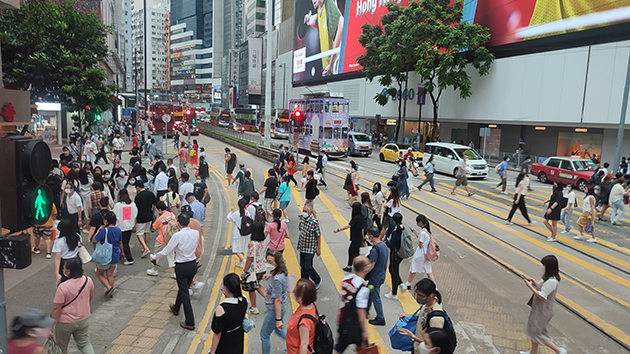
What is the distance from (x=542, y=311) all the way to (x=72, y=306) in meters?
5.98

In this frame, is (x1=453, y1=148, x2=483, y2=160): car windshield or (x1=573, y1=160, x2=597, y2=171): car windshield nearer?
(x1=573, y1=160, x2=597, y2=171): car windshield

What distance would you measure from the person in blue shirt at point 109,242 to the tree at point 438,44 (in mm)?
30279

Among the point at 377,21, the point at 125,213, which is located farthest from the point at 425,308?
the point at 377,21

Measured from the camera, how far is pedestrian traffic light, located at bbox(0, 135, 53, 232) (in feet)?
11.2

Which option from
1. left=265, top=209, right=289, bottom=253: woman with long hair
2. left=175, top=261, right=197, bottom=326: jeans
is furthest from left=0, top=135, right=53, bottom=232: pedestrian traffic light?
left=265, top=209, right=289, bottom=253: woman with long hair

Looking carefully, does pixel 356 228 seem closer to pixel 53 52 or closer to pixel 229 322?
pixel 229 322

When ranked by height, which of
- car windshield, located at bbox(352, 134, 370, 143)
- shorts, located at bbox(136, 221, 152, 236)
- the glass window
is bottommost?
shorts, located at bbox(136, 221, 152, 236)

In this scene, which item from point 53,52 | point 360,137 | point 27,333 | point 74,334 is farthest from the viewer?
point 360,137

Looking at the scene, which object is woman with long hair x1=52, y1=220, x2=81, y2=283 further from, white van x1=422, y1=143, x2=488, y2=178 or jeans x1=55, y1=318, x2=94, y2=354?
white van x1=422, y1=143, x2=488, y2=178

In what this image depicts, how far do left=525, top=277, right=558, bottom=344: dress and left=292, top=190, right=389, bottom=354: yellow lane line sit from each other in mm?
2039

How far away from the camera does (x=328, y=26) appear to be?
61844 millimetres

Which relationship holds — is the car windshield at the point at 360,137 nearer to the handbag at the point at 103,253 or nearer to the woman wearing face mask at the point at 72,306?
the handbag at the point at 103,253

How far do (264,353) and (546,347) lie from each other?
416 cm

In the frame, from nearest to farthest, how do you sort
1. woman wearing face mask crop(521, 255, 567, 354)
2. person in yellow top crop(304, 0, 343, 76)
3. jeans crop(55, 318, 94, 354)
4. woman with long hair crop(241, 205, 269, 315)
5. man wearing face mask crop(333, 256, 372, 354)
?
man wearing face mask crop(333, 256, 372, 354) → jeans crop(55, 318, 94, 354) → woman wearing face mask crop(521, 255, 567, 354) → woman with long hair crop(241, 205, 269, 315) → person in yellow top crop(304, 0, 343, 76)
